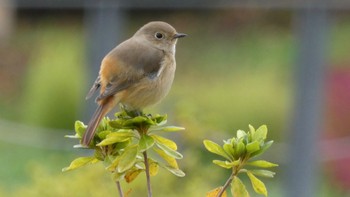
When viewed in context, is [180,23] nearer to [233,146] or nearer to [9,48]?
[9,48]

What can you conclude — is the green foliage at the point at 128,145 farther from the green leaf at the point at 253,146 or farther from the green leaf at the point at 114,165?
the green leaf at the point at 253,146

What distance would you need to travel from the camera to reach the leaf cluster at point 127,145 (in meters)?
1.88

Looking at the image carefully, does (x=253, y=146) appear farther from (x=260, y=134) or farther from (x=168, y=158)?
(x=168, y=158)

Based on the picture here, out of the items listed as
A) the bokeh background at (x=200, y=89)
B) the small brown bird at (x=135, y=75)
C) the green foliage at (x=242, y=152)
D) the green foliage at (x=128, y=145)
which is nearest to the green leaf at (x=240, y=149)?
the green foliage at (x=242, y=152)

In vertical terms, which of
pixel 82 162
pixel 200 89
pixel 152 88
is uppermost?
pixel 82 162

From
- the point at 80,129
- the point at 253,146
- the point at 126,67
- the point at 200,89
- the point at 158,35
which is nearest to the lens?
the point at 253,146

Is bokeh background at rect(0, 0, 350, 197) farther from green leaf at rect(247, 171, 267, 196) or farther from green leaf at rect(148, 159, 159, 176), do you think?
green leaf at rect(247, 171, 267, 196)

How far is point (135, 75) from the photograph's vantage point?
9.71 ft

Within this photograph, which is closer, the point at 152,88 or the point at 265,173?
the point at 265,173

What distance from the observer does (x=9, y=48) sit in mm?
15430

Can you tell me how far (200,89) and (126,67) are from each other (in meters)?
8.93

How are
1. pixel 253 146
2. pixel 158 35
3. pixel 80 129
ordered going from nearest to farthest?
pixel 253 146
pixel 80 129
pixel 158 35

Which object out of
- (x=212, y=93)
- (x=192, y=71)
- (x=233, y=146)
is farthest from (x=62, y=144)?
(x=233, y=146)

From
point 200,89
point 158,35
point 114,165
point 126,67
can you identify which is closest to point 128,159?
point 114,165
